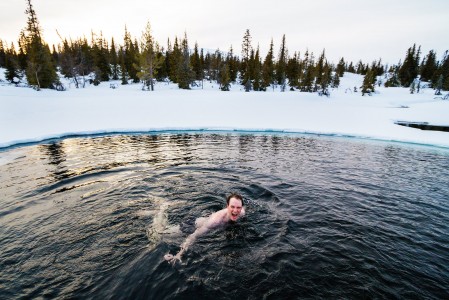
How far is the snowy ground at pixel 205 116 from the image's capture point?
21344mm

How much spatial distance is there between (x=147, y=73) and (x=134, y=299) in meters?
49.3

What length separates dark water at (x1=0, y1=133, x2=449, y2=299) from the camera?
4.56 metres

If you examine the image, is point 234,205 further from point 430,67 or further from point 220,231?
point 430,67

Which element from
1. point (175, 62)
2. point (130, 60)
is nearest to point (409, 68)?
point (175, 62)

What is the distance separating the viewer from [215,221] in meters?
6.42

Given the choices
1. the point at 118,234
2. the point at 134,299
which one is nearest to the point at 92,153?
the point at 118,234

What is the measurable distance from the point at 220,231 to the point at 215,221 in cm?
30

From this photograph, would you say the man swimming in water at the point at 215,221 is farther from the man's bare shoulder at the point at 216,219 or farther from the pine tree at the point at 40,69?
the pine tree at the point at 40,69

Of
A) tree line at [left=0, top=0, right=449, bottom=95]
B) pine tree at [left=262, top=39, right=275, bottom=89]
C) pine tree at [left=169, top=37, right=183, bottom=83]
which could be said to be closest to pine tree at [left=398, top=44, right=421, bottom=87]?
tree line at [left=0, top=0, right=449, bottom=95]

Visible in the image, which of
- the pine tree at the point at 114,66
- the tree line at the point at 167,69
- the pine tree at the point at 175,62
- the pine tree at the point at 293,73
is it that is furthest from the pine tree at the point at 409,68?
the pine tree at the point at 114,66

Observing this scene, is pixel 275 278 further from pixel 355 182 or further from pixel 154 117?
pixel 154 117

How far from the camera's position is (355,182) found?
408 inches

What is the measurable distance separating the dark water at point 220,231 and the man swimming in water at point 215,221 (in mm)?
178

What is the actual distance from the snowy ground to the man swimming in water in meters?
16.8
